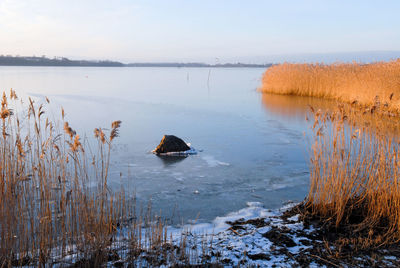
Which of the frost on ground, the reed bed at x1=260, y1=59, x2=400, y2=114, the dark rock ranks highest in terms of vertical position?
the reed bed at x1=260, y1=59, x2=400, y2=114

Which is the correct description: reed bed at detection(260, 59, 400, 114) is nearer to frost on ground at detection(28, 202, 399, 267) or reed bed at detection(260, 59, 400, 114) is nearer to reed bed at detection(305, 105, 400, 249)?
reed bed at detection(305, 105, 400, 249)

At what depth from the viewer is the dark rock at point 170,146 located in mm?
6887

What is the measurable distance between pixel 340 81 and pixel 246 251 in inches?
489

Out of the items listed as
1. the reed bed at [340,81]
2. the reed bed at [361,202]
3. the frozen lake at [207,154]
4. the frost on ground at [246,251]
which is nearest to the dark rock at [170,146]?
the frozen lake at [207,154]

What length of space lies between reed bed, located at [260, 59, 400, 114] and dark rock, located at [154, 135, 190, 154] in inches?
195

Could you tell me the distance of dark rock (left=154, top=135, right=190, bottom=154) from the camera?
689 centimetres

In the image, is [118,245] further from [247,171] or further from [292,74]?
[292,74]

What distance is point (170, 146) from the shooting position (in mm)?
6949

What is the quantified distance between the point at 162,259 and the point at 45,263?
847 millimetres

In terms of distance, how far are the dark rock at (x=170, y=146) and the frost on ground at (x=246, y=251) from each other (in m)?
3.31

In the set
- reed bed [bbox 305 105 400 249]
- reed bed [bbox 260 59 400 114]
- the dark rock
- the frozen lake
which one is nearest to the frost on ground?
reed bed [bbox 305 105 400 249]

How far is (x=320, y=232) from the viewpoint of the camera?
3465mm

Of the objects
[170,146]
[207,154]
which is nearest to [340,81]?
[207,154]

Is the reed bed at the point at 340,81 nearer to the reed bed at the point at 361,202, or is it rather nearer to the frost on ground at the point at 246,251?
the reed bed at the point at 361,202
